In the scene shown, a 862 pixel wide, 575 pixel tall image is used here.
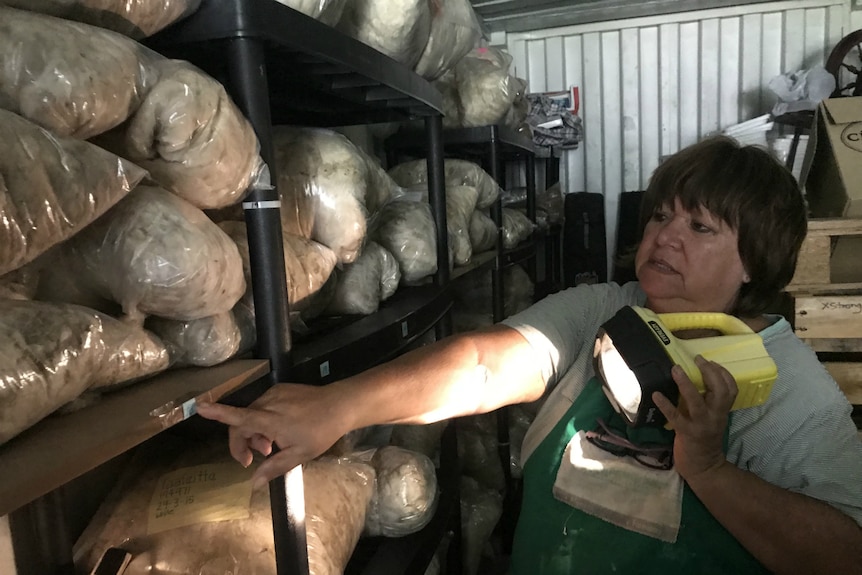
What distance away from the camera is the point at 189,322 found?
2.09ft

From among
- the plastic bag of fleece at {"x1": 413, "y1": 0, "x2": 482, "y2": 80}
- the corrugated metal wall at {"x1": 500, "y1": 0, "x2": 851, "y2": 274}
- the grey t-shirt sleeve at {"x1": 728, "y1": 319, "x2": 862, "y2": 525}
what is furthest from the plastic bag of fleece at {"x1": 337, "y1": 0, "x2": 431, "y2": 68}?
the corrugated metal wall at {"x1": 500, "y1": 0, "x2": 851, "y2": 274}

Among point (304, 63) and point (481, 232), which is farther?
point (481, 232)

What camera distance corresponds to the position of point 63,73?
19.3 inches

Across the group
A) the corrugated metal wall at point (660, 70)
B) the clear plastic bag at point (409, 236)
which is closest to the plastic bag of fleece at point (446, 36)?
the clear plastic bag at point (409, 236)

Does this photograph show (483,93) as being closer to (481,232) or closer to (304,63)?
(481,232)

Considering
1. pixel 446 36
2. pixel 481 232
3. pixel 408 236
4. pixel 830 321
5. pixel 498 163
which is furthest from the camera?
pixel 498 163

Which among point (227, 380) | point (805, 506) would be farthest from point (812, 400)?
point (227, 380)

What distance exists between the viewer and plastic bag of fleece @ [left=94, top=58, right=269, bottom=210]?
1.92 ft

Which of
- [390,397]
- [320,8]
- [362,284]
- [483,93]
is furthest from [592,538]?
[483,93]

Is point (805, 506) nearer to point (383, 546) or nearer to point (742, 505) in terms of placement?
point (742, 505)

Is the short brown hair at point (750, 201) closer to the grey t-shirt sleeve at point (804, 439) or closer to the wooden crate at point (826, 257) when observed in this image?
the grey t-shirt sleeve at point (804, 439)

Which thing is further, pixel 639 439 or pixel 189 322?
pixel 639 439

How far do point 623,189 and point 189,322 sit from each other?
299cm

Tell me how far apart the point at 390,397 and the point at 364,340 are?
0.31ft
